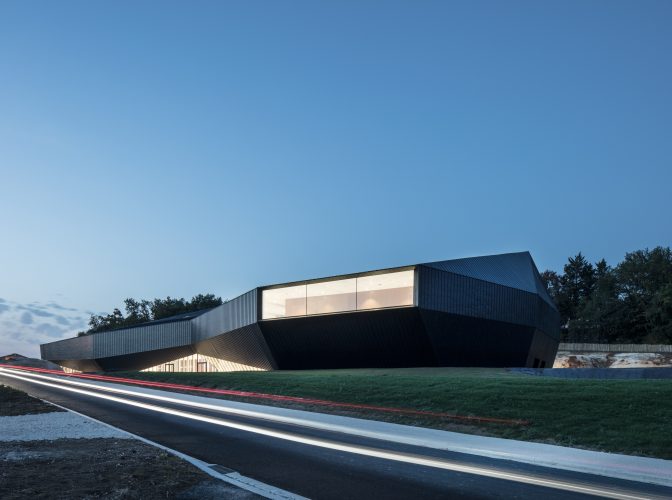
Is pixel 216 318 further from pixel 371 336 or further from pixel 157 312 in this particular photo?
pixel 157 312

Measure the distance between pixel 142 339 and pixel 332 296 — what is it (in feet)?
121

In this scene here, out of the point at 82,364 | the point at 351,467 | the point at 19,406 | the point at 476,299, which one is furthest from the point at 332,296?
the point at 82,364

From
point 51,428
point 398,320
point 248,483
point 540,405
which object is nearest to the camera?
point 248,483

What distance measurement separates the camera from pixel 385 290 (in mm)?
36875

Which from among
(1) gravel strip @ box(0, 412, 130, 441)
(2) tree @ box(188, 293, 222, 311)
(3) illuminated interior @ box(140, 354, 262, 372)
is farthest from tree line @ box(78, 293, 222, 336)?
(1) gravel strip @ box(0, 412, 130, 441)

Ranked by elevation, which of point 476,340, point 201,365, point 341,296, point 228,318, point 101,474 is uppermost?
point 341,296

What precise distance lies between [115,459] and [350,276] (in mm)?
28385

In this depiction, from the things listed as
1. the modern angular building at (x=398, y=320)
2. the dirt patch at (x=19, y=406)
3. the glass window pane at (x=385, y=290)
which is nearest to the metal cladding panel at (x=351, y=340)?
the modern angular building at (x=398, y=320)

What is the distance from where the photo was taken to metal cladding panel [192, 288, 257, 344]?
1759 inches

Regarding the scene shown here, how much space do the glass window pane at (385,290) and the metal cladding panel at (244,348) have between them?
32.6 feet

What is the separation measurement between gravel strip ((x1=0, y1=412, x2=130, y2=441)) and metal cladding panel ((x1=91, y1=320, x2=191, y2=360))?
141 ft

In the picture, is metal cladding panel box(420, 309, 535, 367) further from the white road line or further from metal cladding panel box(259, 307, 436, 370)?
the white road line

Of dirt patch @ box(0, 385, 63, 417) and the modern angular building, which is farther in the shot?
the modern angular building

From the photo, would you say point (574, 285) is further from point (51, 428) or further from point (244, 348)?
point (51, 428)
